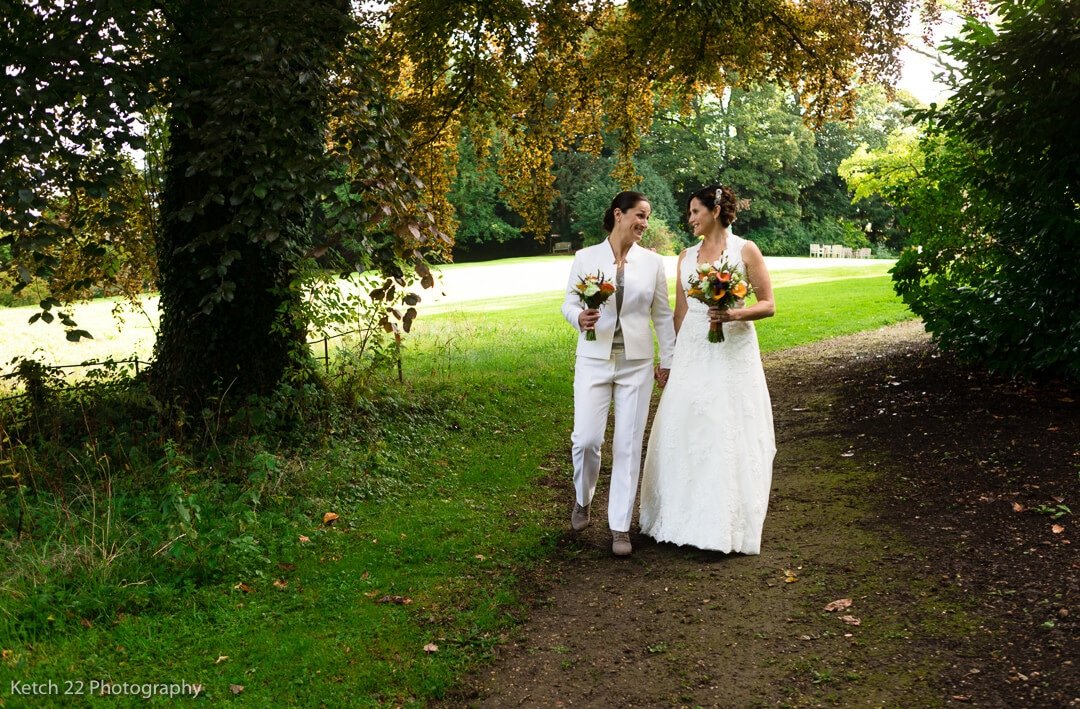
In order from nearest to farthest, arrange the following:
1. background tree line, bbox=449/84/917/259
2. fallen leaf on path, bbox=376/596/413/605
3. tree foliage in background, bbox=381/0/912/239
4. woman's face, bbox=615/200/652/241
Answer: fallen leaf on path, bbox=376/596/413/605, woman's face, bbox=615/200/652/241, tree foliage in background, bbox=381/0/912/239, background tree line, bbox=449/84/917/259

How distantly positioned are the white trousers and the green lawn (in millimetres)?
677

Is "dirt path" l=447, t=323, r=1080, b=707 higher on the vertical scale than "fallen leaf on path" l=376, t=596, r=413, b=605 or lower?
lower

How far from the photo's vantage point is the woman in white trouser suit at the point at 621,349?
19.9ft

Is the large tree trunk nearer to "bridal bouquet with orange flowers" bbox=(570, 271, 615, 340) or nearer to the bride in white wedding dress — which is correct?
"bridal bouquet with orange flowers" bbox=(570, 271, 615, 340)

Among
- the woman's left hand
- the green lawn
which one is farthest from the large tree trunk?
the woman's left hand

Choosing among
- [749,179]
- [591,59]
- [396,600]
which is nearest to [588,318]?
[396,600]

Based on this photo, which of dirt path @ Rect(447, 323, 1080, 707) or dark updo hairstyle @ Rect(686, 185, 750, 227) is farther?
dark updo hairstyle @ Rect(686, 185, 750, 227)

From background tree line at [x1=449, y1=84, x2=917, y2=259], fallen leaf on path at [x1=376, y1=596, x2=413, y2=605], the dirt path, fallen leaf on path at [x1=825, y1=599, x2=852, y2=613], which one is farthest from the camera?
background tree line at [x1=449, y1=84, x2=917, y2=259]

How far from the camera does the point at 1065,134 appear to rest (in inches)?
303

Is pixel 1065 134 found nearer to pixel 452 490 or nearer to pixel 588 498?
pixel 588 498

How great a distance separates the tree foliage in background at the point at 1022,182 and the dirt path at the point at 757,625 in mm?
2729

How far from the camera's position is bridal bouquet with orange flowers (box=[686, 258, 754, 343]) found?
5.87 metres

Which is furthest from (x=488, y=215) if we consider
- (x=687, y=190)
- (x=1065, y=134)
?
(x=1065, y=134)

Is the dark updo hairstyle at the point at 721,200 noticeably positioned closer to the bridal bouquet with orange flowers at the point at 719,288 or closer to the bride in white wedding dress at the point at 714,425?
the bride in white wedding dress at the point at 714,425
